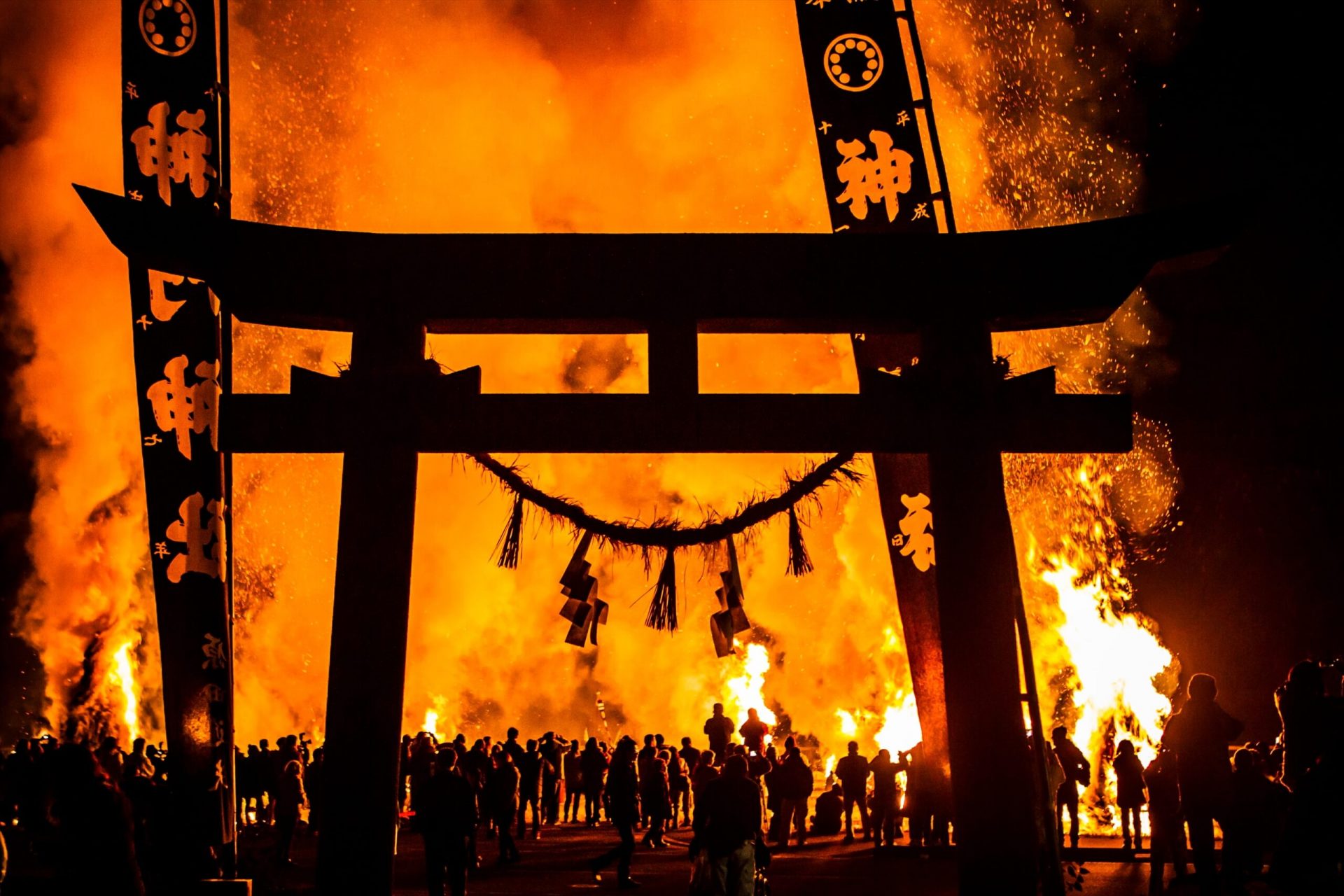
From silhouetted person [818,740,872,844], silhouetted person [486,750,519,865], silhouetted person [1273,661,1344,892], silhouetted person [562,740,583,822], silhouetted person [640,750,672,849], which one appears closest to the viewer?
silhouetted person [1273,661,1344,892]

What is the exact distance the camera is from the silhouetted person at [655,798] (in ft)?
44.3

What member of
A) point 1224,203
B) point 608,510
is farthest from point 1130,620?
point 1224,203

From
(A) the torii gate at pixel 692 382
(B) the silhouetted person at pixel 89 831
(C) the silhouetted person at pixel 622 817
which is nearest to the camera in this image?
(B) the silhouetted person at pixel 89 831

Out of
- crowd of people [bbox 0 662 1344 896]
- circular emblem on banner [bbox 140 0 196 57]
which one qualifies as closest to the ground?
crowd of people [bbox 0 662 1344 896]

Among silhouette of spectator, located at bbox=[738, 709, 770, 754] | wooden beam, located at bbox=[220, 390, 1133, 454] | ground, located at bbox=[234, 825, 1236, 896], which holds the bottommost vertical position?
ground, located at bbox=[234, 825, 1236, 896]

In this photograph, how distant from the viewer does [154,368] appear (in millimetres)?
11016

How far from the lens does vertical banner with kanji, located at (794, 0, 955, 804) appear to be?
10352mm

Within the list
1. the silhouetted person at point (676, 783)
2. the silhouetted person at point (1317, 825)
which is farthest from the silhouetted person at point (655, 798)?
the silhouetted person at point (1317, 825)

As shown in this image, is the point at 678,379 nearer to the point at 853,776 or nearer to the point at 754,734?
the point at 754,734

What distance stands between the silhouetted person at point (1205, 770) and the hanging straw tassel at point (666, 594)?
3.87 meters

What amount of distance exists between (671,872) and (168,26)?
10147 millimetres

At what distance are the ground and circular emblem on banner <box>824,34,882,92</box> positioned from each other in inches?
304

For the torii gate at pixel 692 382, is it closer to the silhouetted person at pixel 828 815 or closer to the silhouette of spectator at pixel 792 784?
the silhouette of spectator at pixel 792 784

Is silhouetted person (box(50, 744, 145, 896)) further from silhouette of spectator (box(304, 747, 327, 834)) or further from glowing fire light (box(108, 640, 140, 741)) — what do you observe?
glowing fire light (box(108, 640, 140, 741))
